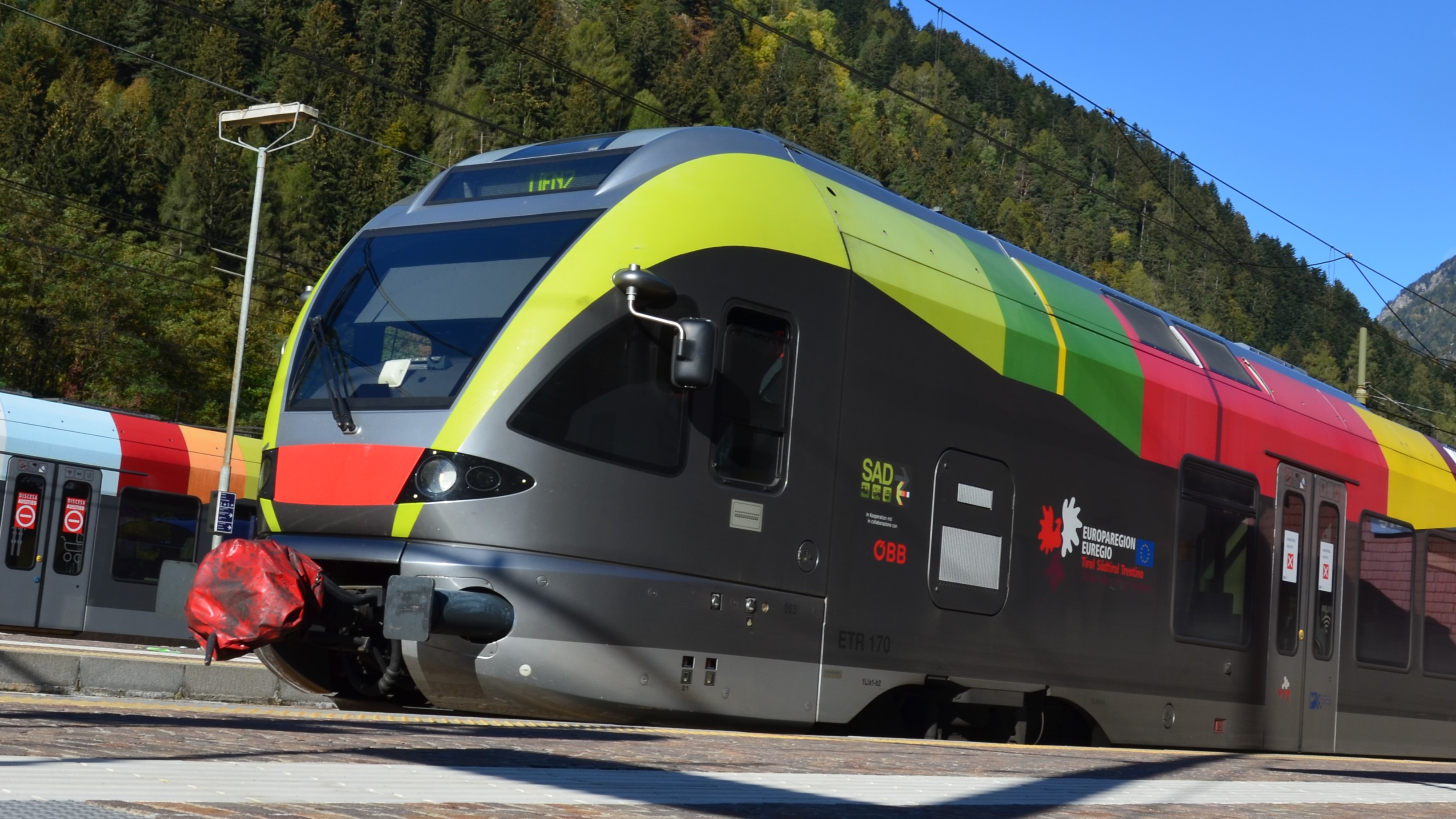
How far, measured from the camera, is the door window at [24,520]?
1786 cm

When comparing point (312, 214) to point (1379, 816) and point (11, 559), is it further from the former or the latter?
point (1379, 816)

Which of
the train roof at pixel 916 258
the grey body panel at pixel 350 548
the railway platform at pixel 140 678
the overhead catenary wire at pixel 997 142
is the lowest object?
the railway platform at pixel 140 678

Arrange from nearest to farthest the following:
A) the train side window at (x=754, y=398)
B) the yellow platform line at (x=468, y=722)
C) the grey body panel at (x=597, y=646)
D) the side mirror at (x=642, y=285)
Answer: the yellow platform line at (x=468, y=722), the grey body panel at (x=597, y=646), the side mirror at (x=642, y=285), the train side window at (x=754, y=398)

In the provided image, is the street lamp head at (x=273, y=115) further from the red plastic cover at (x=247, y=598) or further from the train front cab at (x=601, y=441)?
the red plastic cover at (x=247, y=598)

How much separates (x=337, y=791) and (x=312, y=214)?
80.4 metres

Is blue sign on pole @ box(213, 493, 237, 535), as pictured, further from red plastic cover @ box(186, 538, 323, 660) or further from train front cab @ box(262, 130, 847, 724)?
red plastic cover @ box(186, 538, 323, 660)

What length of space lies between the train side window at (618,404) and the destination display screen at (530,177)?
3.58ft

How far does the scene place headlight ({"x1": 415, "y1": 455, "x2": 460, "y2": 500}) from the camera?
7.11 meters

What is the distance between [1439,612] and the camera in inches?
569

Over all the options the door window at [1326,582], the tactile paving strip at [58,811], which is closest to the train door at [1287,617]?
the door window at [1326,582]

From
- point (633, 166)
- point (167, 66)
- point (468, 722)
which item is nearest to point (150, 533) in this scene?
point (167, 66)

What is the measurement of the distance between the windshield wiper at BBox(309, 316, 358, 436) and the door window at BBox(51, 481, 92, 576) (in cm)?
1197

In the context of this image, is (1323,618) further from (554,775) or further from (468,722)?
(554,775)

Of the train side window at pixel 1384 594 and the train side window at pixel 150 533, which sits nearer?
the train side window at pixel 1384 594
